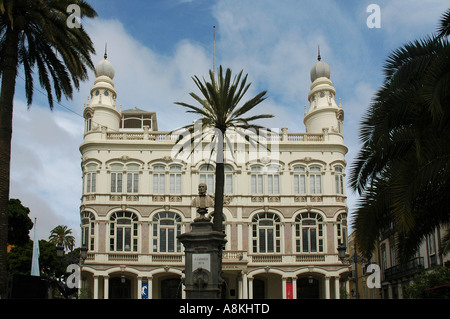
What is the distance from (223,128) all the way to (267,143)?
55.9 feet

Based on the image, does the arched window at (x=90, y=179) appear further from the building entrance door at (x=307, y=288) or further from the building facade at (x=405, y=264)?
the building facade at (x=405, y=264)

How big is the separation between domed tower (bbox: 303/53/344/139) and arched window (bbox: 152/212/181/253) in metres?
14.2

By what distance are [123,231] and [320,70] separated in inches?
871

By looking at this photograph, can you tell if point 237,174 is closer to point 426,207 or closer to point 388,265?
point 388,265

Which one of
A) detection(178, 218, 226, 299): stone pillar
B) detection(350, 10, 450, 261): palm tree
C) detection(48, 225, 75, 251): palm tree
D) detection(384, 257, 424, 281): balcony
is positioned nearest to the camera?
detection(350, 10, 450, 261): palm tree

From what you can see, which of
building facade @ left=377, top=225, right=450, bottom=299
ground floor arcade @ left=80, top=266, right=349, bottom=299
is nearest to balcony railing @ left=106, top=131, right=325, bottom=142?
building facade @ left=377, top=225, right=450, bottom=299

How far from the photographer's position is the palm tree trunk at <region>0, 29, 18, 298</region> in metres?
17.9

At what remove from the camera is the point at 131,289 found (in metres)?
42.5

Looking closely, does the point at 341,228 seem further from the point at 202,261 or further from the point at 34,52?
the point at 34,52

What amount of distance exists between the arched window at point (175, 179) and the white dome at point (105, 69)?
1151 cm

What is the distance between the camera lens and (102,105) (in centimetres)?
4612

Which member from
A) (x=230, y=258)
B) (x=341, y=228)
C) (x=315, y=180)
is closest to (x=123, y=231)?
(x=230, y=258)

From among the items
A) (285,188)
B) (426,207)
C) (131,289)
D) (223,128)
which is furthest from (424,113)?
(131,289)

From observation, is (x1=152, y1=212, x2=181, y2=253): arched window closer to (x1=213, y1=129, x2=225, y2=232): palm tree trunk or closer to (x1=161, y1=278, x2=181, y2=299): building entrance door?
(x1=161, y1=278, x2=181, y2=299): building entrance door
